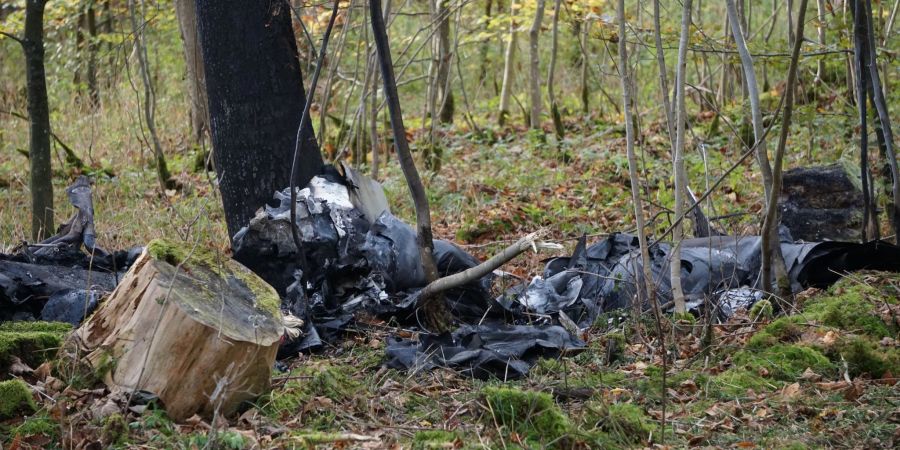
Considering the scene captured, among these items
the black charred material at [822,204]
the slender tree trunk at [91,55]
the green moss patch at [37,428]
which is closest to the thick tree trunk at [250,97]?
the green moss patch at [37,428]

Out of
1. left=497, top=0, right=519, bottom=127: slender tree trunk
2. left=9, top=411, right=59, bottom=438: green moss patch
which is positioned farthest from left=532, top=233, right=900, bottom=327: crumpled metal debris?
left=497, top=0, right=519, bottom=127: slender tree trunk

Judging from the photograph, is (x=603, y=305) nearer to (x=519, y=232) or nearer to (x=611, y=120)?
(x=519, y=232)

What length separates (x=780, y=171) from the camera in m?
4.09

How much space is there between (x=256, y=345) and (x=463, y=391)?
980mm

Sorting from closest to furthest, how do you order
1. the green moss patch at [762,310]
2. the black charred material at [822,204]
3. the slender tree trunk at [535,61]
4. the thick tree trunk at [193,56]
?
1. the green moss patch at [762,310]
2. the black charred material at [822,204]
3. the thick tree trunk at [193,56]
4. the slender tree trunk at [535,61]

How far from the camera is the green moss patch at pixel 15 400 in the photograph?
128 inches

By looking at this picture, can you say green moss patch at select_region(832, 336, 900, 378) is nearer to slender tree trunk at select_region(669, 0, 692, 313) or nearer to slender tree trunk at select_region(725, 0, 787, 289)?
slender tree trunk at select_region(725, 0, 787, 289)

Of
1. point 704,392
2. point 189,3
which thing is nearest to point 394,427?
point 704,392

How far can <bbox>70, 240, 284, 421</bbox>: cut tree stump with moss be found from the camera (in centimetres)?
328

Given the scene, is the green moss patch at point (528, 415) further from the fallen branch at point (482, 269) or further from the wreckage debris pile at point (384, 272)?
the wreckage debris pile at point (384, 272)

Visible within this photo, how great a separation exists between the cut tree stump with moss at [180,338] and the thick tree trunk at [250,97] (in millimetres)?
1891

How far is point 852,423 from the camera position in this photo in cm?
327

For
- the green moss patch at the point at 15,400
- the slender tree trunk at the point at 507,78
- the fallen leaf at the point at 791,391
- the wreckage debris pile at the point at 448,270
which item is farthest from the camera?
the slender tree trunk at the point at 507,78

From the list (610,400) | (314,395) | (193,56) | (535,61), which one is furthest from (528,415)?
(535,61)
